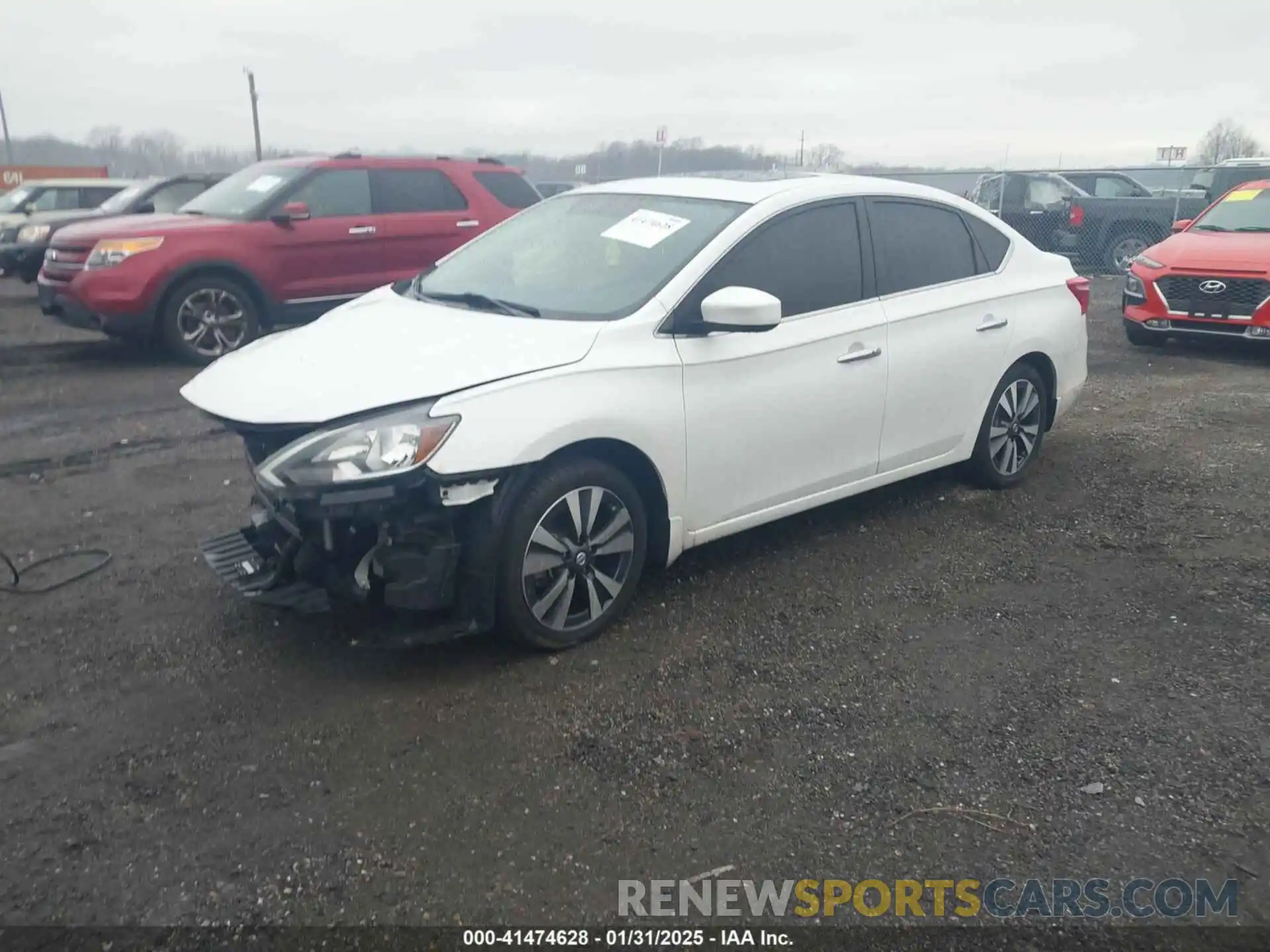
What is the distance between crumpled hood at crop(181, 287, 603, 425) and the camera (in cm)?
345

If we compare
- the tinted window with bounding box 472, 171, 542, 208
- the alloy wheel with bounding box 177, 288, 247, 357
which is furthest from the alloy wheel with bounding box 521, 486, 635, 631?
the tinted window with bounding box 472, 171, 542, 208

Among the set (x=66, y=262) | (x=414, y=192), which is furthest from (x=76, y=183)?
(x=414, y=192)

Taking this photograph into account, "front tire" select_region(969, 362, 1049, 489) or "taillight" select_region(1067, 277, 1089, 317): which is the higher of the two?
"taillight" select_region(1067, 277, 1089, 317)

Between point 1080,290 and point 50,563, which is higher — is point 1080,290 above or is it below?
above

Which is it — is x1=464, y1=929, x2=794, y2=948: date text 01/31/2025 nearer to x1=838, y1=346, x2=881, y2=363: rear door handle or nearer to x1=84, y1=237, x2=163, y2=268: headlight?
x1=838, y1=346, x2=881, y2=363: rear door handle

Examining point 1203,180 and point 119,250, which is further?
point 1203,180

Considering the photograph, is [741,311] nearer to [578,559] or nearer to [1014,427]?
[578,559]

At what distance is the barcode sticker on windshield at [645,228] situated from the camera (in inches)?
171

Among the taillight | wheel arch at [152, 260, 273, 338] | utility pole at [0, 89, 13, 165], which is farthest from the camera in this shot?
utility pole at [0, 89, 13, 165]

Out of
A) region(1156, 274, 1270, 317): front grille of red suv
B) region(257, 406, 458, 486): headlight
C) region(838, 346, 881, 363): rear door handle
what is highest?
region(838, 346, 881, 363): rear door handle

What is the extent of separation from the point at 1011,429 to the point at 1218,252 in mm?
5609

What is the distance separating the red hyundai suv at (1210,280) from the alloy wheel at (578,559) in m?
7.94

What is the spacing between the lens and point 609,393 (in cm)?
371

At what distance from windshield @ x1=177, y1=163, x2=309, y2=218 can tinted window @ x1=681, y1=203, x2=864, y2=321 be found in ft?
20.6
